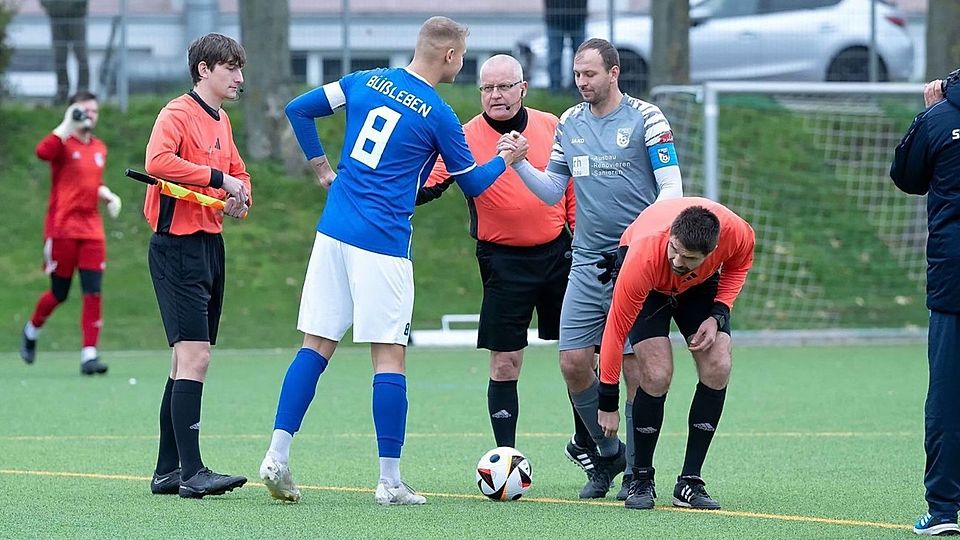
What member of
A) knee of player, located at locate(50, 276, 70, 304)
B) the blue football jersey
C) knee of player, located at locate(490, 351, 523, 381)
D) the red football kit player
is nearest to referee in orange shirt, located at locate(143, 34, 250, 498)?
the blue football jersey

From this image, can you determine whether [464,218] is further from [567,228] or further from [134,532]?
[134,532]

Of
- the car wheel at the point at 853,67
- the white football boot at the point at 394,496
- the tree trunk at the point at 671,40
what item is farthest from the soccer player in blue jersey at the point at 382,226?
the car wheel at the point at 853,67

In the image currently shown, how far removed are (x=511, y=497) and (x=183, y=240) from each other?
193cm

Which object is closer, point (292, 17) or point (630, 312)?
point (630, 312)

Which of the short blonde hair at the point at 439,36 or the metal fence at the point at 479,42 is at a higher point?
the metal fence at the point at 479,42

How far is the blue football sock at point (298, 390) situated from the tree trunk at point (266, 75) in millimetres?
12523

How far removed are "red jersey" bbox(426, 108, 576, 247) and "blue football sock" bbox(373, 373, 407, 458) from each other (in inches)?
50.2

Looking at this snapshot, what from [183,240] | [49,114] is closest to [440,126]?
[183,240]

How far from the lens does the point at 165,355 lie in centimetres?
1523

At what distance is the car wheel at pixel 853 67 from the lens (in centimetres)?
2144

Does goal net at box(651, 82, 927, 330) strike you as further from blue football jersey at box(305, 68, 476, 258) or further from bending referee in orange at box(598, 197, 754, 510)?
blue football jersey at box(305, 68, 476, 258)

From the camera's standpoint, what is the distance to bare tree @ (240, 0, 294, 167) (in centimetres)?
1923

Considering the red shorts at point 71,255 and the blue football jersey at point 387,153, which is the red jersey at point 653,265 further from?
the red shorts at point 71,255

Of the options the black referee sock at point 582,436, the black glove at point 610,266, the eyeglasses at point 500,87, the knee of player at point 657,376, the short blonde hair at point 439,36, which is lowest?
the black referee sock at point 582,436
